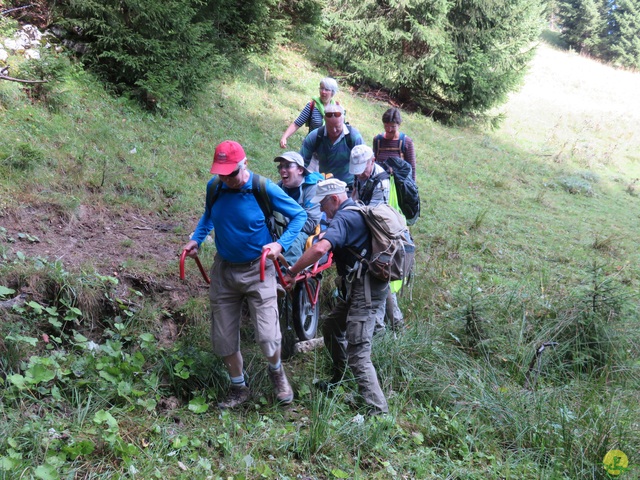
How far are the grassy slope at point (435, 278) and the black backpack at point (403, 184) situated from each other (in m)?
1.26

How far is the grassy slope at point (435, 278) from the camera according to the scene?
385 cm

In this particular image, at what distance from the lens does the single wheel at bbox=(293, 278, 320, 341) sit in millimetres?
5391

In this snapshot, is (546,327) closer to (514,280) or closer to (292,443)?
(514,280)

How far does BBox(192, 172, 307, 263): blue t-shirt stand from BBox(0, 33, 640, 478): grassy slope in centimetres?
129

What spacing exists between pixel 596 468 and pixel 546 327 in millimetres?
2419

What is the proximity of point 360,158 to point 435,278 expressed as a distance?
2.61 m

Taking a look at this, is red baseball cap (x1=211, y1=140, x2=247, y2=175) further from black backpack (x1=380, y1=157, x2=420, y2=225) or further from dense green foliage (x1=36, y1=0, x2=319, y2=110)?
dense green foliage (x1=36, y1=0, x2=319, y2=110)

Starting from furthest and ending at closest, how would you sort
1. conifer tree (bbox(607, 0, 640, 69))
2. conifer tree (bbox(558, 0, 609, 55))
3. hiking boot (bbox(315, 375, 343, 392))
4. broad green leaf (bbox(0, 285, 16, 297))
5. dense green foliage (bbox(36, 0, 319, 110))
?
conifer tree (bbox(558, 0, 609, 55)), conifer tree (bbox(607, 0, 640, 69)), dense green foliage (bbox(36, 0, 319, 110)), hiking boot (bbox(315, 375, 343, 392)), broad green leaf (bbox(0, 285, 16, 297))

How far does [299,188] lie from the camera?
559 cm

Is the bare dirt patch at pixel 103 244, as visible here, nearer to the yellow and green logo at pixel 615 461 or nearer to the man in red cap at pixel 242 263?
the man in red cap at pixel 242 263

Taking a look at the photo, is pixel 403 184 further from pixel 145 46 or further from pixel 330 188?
pixel 145 46

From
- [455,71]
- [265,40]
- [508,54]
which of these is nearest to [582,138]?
[508,54]

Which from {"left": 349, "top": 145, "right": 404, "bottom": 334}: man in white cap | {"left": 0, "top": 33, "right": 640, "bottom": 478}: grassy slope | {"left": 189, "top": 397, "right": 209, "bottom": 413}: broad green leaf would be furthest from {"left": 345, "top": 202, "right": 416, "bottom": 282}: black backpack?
{"left": 189, "top": 397, "right": 209, "bottom": 413}: broad green leaf

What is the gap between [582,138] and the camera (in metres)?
20.0
